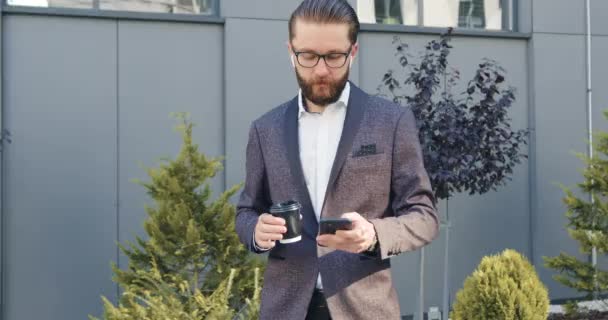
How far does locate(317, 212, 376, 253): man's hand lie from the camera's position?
1812 millimetres

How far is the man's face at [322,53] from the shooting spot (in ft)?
6.58

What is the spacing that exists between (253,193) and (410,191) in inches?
19.7

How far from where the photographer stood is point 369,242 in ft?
6.12

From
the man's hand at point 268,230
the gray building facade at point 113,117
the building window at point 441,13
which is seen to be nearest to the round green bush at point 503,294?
the gray building facade at point 113,117

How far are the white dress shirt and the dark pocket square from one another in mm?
76

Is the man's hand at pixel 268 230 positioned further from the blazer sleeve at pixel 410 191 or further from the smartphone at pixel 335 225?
the blazer sleeve at pixel 410 191

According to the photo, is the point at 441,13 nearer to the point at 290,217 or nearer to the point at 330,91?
the point at 330,91

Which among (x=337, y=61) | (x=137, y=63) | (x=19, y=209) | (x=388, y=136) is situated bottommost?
(x=19, y=209)

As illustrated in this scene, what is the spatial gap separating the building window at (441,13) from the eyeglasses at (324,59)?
20.2ft

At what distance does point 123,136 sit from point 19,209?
1.21 meters

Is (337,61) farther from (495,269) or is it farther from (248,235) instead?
(495,269)

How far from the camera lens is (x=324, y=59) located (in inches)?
79.2

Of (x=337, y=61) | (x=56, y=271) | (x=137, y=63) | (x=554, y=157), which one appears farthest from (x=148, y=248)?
(x=554, y=157)

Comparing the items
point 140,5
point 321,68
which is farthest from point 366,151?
point 140,5
